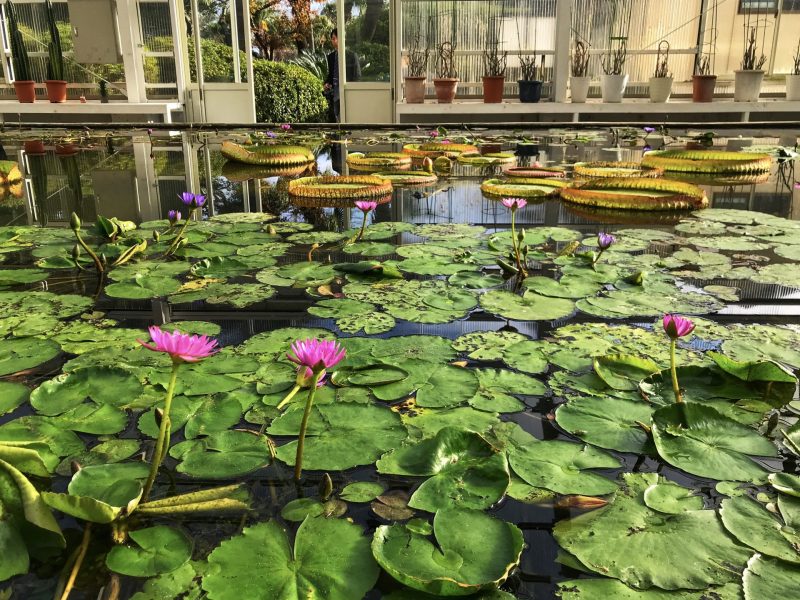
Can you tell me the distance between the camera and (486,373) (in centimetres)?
Answer: 117

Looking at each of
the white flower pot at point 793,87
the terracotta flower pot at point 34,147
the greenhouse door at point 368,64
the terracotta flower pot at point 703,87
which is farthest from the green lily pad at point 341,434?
the white flower pot at point 793,87

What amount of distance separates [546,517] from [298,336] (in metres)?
0.69

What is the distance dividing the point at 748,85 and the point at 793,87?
1.98 feet

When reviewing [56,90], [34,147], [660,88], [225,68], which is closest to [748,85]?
[660,88]

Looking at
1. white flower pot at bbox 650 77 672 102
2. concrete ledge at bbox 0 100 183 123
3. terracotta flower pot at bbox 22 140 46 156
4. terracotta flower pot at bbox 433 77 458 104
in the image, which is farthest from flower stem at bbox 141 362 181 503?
white flower pot at bbox 650 77 672 102

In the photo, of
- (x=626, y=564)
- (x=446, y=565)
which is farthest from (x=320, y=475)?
(x=626, y=564)

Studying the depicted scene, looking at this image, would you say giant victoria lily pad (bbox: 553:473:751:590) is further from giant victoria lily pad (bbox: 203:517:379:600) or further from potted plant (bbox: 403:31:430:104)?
potted plant (bbox: 403:31:430:104)

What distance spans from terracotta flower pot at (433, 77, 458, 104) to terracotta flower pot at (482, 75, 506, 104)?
1.19 ft

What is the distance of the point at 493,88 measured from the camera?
7.68m

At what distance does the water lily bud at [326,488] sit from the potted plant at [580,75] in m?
7.69

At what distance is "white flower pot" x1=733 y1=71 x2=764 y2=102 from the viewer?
24.2 feet

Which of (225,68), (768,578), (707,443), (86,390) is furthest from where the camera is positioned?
(225,68)

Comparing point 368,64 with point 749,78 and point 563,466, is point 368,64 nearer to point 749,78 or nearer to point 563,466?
point 749,78

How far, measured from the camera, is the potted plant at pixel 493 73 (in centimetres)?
765
